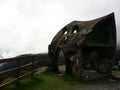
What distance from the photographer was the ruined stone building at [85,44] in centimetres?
1616

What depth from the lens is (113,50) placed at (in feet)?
61.6

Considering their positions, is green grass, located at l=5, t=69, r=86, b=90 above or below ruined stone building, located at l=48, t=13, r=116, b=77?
below

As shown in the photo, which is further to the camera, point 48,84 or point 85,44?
point 85,44

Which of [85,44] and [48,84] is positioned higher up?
[85,44]

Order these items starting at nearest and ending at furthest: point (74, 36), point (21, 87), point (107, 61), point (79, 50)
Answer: point (21, 87)
point (79, 50)
point (74, 36)
point (107, 61)

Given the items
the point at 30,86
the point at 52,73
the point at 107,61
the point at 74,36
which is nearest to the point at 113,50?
the point at 107,61

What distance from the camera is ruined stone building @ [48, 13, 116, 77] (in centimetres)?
1616

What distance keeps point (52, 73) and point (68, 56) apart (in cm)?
238

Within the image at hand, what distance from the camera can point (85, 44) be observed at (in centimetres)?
1591

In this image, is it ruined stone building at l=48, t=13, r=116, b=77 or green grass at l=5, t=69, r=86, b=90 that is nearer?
green grass at l=5, t=69, r=86, b=90

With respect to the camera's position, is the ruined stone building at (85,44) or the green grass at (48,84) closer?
the green grass at (48,84)

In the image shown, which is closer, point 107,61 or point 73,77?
point 73,77

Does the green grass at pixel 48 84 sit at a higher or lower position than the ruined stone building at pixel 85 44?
lower

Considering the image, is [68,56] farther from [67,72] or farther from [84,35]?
[84,35]
